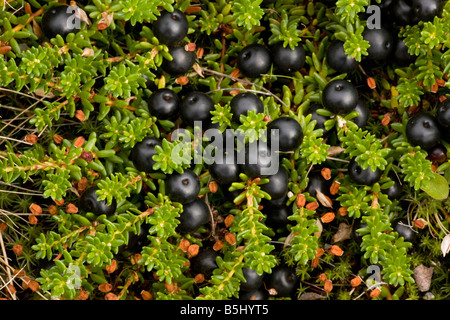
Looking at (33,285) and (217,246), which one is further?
(217,246)

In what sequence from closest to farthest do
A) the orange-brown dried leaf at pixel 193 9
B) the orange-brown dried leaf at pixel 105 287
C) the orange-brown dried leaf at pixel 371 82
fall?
the orange-brown dried leaf at pixel 105 287, the orange-brown dried leaf at pixel 193 9, the orange-brown dried leaf at pixel 371 82

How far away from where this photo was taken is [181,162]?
4.76 meters

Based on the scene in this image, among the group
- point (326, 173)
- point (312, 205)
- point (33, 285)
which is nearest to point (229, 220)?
point (312, 205)

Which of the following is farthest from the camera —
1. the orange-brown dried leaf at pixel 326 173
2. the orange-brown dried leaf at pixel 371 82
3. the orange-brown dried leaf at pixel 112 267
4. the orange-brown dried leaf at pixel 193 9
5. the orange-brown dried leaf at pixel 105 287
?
the orange-brown dried leaf at pixel 371 82

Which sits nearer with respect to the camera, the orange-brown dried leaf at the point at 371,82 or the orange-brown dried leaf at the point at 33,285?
the orange-brown dried leaf at the point at 33,285

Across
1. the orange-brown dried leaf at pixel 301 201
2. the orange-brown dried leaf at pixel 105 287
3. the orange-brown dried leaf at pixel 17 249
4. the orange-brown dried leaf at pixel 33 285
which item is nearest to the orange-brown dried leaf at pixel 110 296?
the orange-brown dried leaf at pixel 105 287

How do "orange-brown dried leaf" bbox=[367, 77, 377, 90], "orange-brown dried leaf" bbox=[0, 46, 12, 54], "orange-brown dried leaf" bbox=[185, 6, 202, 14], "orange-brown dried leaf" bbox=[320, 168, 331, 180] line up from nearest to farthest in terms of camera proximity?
"orange-brown dried leaf" bbox=[0, 46, 12, 54] < "orange-brown dried leaf" bbox=[320, 168, 331, 180] < "orange-brown dried leaf" bbox=[185, 6, 202, 14] < "orange-brown dried leaf" bbox=[367, 77, 377, 90]

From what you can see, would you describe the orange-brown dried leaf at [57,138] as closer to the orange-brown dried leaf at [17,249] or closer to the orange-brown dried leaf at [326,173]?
the orange-brown dried leaf at [17,249]

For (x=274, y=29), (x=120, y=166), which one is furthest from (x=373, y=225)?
(x=120, y=166)

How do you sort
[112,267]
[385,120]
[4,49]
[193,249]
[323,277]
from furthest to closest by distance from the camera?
[385,120] → [323,277] → [193,249] → [112,267] → [4,49]

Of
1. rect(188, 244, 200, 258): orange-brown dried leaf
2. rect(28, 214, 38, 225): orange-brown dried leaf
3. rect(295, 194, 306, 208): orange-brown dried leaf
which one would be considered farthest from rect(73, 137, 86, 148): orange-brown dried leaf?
rect(295, 194, 306, 208): orange-brown dried leaf

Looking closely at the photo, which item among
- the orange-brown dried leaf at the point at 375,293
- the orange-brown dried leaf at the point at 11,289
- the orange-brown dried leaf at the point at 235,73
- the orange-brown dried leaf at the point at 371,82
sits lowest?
the orange-brown dried leaf at the point at 375,293

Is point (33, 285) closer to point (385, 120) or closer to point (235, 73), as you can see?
point (235, 73)

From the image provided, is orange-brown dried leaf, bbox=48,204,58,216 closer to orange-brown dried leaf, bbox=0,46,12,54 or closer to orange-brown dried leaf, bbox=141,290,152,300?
orange-brown dried leaf, bbox=141,290,152,300
